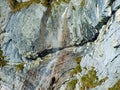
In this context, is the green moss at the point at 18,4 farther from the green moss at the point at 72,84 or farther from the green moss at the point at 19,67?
the green moss at the point at 72,84

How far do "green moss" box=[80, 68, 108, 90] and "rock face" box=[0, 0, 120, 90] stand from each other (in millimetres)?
138

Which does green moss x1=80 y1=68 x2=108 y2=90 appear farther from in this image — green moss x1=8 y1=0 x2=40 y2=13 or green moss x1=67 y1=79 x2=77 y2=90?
green moss x1=8 y1=0 x2=40 y2=13

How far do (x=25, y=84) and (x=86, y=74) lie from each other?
7.79 metres

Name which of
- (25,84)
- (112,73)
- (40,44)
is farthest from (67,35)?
(112,73)

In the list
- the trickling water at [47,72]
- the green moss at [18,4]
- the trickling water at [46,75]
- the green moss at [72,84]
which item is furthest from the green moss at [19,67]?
the green moss at [72,84]

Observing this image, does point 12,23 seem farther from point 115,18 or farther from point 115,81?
point 115,81

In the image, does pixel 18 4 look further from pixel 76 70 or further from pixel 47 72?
pixel 76 70

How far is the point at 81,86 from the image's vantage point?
37.2 m

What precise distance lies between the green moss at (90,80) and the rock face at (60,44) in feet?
0.45

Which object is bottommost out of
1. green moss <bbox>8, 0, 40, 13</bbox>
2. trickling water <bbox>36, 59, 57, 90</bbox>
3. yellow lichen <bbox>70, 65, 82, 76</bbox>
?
trickling water <bbox>36, 59, 57, 90</bbox>

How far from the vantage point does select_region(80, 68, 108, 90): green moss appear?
36.1 m

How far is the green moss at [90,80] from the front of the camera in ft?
118

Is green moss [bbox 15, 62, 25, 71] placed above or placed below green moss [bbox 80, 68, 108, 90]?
below

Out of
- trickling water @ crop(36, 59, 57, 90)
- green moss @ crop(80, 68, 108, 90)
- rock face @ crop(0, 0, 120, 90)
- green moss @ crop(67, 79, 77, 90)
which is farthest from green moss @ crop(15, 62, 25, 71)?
green moss @ crop(80, 68, 108, 90)
